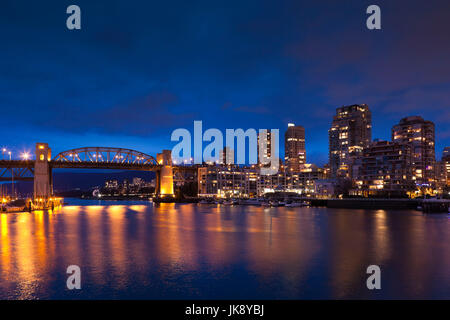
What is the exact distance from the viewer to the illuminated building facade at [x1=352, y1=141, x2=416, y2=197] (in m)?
126

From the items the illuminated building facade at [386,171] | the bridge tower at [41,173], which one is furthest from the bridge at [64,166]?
the illuminated building facade at [386,171]

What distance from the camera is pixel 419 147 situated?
6654 inches

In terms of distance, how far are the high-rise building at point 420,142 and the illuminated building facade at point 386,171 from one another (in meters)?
38.2

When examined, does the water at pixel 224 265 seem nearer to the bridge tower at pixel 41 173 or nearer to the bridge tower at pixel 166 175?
the bridge tower at pixel 41 173

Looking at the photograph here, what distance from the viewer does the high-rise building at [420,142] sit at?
165 m

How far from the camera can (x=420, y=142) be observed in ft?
557

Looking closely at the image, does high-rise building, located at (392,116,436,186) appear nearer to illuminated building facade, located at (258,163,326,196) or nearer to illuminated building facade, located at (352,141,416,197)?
illuminated building facade, located at (352,141,416,197)

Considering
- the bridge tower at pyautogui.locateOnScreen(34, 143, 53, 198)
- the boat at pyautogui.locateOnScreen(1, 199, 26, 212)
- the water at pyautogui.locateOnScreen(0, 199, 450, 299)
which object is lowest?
the boat at pyautogui.locateOnScreen(1, 199, 26, 212)

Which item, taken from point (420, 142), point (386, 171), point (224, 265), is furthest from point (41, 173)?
point (420, 142)

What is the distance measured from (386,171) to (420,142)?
54834mm

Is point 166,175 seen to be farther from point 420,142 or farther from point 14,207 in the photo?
point 420,142

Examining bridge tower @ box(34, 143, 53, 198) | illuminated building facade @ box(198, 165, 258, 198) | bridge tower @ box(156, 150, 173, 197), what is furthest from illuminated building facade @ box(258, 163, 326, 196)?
bridge tower @ box(34, 143, 53, 198)

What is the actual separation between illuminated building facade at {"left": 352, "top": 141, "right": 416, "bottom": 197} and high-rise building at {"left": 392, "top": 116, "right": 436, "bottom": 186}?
125 ft
